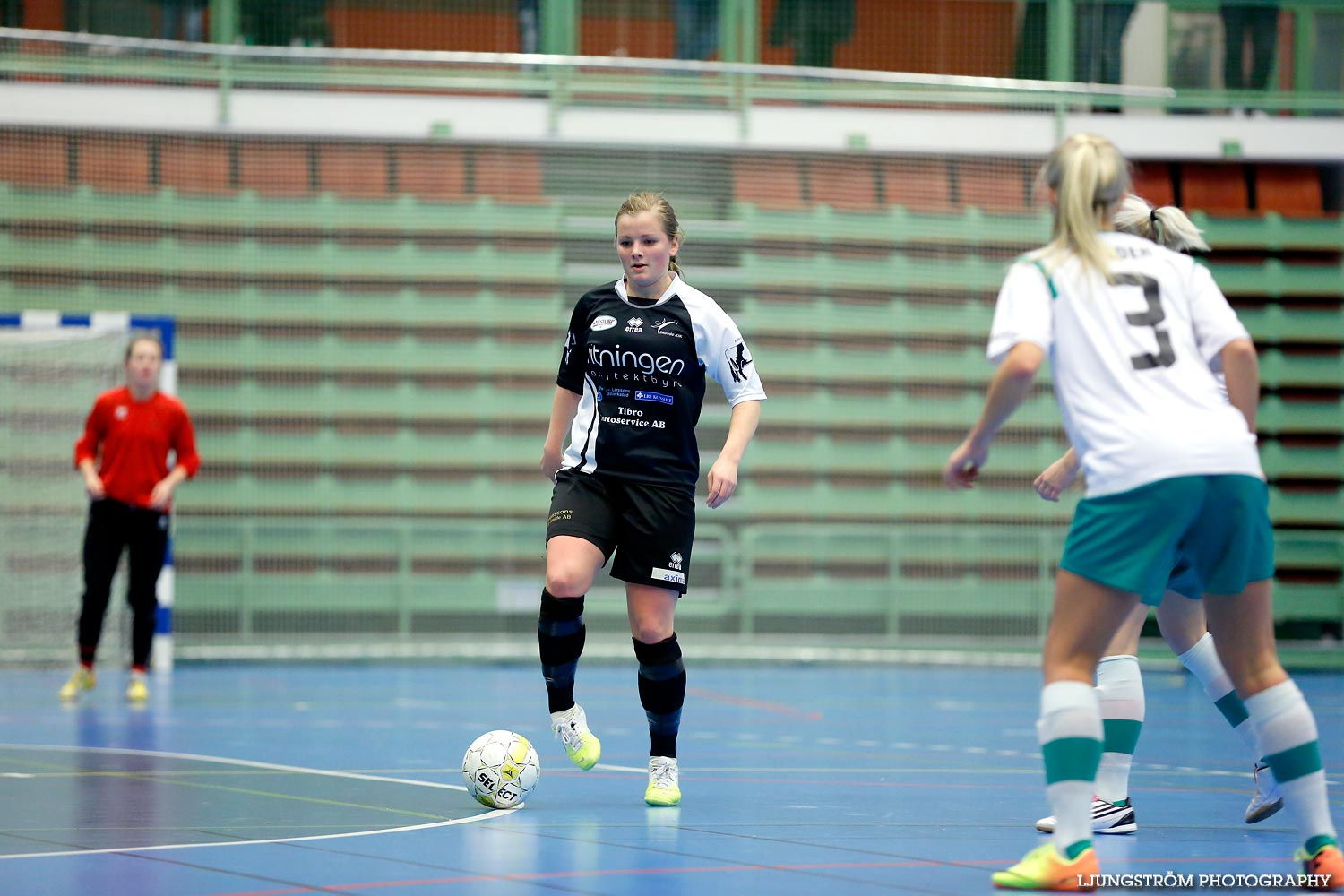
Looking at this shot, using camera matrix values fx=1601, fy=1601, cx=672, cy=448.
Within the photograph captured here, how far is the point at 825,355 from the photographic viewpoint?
43.2 ft

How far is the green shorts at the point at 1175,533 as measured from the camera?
340cm

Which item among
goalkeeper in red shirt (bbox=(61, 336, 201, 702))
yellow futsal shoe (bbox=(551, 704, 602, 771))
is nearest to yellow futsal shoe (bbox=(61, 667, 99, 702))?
goalkeeper in red shirt (bbox=(61, 336, 201, 702))

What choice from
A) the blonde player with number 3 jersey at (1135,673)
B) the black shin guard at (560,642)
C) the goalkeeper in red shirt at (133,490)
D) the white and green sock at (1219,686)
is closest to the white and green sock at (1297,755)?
the blonde player with number 3 jersey at (1135,673)

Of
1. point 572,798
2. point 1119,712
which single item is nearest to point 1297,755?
point 1119,712

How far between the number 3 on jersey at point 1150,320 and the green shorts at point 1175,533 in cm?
27

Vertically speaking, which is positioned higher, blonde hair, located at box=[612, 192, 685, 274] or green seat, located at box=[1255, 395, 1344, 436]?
blonde hair, located at box=[612, 192, 685, 274]

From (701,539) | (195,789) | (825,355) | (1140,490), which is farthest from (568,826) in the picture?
(825,355)

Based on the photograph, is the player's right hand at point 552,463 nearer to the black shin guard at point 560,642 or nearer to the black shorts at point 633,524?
the black shorts at point 633,524

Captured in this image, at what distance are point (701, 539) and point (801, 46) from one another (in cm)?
416

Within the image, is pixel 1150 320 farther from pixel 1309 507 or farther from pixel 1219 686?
pixel 1309 507

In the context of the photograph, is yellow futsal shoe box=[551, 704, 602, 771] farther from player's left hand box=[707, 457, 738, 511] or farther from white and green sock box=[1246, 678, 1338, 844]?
white and green sock box=[1246, 678, 1338, 844]

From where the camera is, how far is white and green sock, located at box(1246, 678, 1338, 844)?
355 cm

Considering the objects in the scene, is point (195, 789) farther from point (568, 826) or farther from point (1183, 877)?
point (1183, 877)

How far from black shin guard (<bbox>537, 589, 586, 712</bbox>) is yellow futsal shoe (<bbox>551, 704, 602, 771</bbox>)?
6cm
